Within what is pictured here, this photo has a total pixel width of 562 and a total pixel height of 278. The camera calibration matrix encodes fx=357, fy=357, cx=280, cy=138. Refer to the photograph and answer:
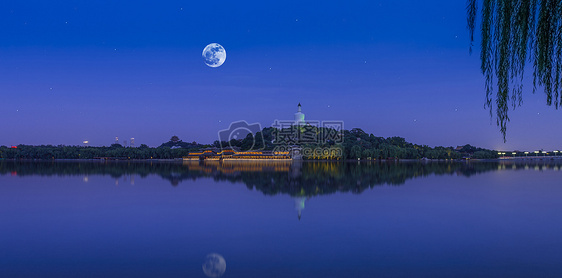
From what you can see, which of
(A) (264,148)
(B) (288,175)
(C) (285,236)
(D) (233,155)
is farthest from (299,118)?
(C) (285,236)

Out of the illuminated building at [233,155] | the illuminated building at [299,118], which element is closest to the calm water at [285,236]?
the illuminated building at [233,155]

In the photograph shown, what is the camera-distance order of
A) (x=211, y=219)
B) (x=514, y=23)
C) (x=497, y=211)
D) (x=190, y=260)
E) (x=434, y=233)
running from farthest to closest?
1. (x=497, y=211)
2. (x=211, y=219)
3. (x=434, y=233)
4. (x=190, y=260)
5. (x=514, y=23)

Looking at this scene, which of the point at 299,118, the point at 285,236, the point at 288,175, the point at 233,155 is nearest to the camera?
the point at 285,236

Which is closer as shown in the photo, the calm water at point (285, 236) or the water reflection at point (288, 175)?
the calm water at point (285, 236)

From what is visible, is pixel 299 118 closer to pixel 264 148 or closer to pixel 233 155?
pixel 264 148

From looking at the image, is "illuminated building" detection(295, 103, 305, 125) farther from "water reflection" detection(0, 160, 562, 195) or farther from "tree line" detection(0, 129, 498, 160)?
"water reflection" detection(0, 160, 562, 195)

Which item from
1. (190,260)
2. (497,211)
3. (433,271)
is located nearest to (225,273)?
(190,260)

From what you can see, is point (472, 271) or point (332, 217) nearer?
point (472, 271)

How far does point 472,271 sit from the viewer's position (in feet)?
22.9

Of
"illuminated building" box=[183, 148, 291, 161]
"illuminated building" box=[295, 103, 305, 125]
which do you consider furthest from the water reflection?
"illuminated building" box=[295, 103, 305, 125]

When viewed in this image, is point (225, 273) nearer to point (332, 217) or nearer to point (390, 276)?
point (390, 276)

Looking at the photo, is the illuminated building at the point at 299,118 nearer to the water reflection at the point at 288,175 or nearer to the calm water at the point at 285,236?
the water reflection at the point at 288,175

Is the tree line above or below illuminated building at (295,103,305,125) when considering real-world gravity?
below

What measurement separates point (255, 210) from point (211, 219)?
231cm
